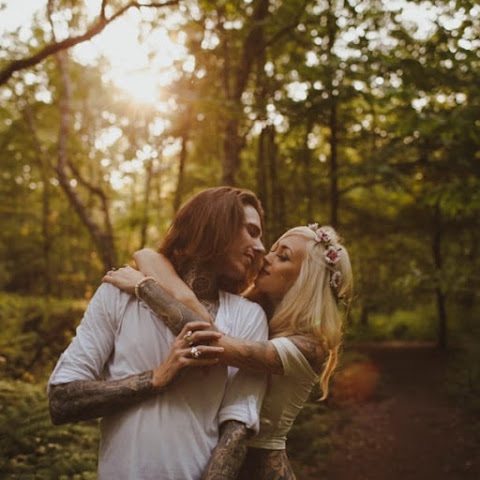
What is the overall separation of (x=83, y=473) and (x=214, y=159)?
950cm

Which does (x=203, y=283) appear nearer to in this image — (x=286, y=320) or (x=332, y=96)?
(x=286, y=320)

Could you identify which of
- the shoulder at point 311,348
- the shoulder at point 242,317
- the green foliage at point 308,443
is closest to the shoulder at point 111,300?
the shoulder at point 242,317

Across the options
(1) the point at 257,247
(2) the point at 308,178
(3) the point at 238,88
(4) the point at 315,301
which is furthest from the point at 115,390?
(2) the point at 308,178

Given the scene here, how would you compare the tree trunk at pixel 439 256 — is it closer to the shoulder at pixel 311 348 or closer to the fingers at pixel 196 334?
the shoulder at pixel 311 348

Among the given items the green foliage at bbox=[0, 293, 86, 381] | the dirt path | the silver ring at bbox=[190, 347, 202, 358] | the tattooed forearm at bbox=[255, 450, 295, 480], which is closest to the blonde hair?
the tattooed forearm at bbox=[255, 450, 295, 480]

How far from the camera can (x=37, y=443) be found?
19.6 feet

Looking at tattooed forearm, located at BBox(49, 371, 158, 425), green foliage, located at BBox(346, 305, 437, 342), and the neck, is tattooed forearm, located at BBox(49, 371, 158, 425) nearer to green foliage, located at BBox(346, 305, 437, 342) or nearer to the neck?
the neck

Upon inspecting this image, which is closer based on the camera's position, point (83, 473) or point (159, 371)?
point (159, 371)

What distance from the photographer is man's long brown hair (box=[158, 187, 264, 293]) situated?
8.19 ft

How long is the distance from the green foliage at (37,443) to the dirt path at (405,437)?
322cm

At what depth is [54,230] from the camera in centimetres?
2295

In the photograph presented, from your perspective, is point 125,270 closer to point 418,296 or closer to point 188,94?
point 188,94

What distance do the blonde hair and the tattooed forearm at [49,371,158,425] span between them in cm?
83

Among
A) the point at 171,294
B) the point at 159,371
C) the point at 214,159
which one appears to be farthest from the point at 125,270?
the point at 214,159
